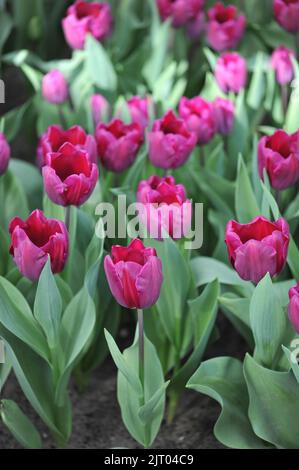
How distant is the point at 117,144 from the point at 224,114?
273mm

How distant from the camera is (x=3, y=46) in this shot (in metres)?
2.36

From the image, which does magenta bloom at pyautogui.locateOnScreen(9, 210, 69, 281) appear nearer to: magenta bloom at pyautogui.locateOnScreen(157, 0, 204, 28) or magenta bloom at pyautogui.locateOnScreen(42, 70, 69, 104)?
magenta bloom at pyautogui.locateOnScreen(42, 70, 69, 104)

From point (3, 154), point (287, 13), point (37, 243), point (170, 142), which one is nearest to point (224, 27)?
point (287, 13)

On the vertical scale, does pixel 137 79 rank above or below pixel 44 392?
above

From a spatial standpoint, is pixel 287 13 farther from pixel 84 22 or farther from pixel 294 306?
pixel 294 306

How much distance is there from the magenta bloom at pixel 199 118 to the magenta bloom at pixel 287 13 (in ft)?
1.19

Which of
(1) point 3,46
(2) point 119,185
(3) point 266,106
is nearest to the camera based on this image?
(2) point 119,185

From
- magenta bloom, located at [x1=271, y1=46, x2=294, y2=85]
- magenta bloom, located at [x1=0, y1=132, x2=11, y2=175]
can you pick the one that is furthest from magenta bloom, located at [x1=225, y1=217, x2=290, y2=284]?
magenta bloom, located at [x1=271, y1=46, x2=294, y2=85]

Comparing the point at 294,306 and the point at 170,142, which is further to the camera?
the point at 170,142

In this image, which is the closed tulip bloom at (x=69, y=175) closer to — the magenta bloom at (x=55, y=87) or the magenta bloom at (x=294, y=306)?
the magenta bloom at (x=294, y=306)

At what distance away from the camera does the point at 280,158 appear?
140cm

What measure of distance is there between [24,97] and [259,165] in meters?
1.13
